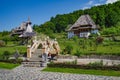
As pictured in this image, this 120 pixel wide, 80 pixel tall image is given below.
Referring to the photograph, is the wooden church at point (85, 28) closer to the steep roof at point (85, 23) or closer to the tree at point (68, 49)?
the steep roof at point (85, 23)

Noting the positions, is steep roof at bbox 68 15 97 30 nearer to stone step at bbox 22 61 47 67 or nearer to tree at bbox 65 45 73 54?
tree at bbox 65 45 73 54

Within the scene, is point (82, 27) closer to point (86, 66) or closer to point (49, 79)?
point (86, 66)

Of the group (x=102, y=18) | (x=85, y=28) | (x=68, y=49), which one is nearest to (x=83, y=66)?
(x=68, y=49)

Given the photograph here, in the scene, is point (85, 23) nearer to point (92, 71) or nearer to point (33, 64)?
point (33, 64)

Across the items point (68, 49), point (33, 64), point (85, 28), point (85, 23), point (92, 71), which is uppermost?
point (85, 23)

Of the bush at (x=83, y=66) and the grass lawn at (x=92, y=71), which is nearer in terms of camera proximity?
the grass lawn at (x=92, y=71)

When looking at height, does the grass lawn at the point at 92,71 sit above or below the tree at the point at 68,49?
below

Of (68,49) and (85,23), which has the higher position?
(85,23)

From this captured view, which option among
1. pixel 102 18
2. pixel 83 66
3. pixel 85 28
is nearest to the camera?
pixel 83 66

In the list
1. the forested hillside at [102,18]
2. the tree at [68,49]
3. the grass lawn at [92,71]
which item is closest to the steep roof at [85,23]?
the forested hillside at [102,18]

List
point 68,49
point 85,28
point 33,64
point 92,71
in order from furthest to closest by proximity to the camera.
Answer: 1. point 85,28
2. point 68,49
3. point 33,64
4. point 92,71

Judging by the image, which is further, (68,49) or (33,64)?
(68,49)

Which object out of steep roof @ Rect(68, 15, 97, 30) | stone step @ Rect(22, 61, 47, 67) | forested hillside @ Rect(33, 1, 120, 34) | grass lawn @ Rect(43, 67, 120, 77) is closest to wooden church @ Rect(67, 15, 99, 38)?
steep roof @ Rect(68, 15, 97, 30)

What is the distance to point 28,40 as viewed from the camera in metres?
51.2
